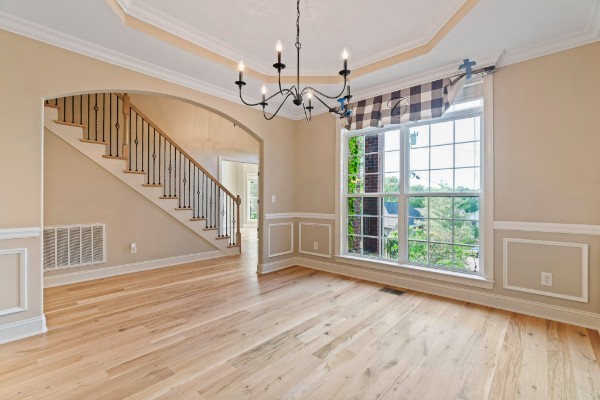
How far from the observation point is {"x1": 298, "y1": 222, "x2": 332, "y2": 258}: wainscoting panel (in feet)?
14.2

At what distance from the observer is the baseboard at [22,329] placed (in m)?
2.19

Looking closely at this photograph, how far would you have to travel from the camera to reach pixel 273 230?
441 cm

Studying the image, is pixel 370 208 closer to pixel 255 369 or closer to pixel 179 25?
pixel 255 369

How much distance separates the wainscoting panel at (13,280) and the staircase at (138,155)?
2.08 m

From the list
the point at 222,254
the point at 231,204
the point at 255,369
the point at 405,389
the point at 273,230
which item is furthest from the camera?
the point at 231,204

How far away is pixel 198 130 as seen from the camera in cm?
608

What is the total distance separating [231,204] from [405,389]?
512cm

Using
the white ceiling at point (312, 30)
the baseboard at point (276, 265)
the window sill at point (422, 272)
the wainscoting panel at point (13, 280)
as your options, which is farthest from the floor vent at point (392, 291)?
the wainscoting panel at point (13, 280)

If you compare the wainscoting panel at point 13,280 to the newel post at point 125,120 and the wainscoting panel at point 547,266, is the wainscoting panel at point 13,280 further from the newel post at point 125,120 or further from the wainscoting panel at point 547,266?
the wainscoting panel at point 547,266

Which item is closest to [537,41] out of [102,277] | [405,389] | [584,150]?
[584,150]

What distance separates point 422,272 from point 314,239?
5.68 feet

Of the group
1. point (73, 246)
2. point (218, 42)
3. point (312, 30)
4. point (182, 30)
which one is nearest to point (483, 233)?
point (312, 30)

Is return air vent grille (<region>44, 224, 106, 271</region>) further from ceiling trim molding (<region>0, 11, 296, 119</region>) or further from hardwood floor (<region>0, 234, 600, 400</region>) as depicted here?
ceiling trim molding (<region>0, 11, 296, 119</region>)

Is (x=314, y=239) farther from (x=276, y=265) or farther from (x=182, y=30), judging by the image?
(x=182, y=30)
